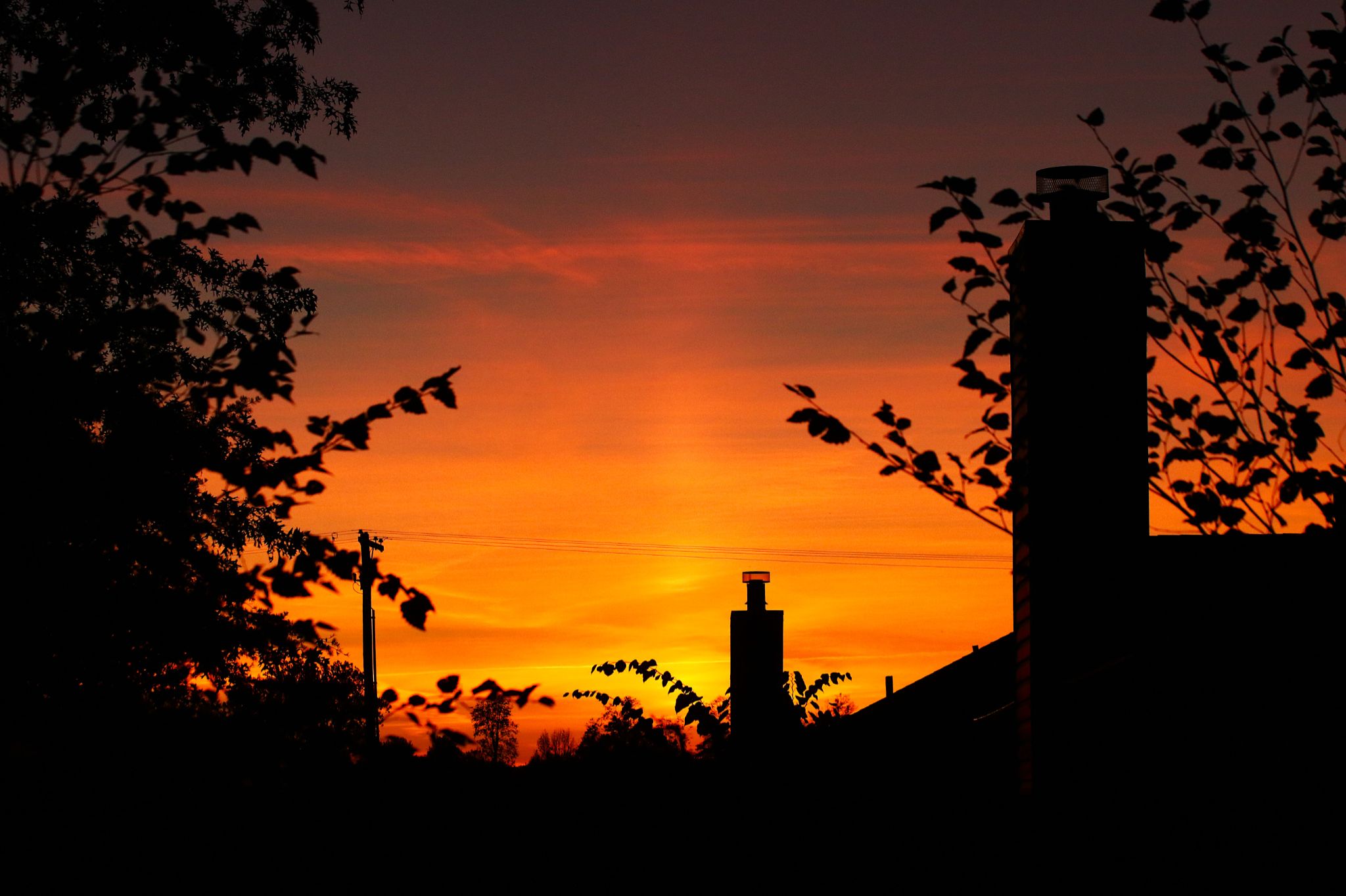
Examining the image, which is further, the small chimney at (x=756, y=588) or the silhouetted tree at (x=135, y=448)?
the small chimney at (x=756, y=588)

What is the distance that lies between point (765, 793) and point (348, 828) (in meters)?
1.87

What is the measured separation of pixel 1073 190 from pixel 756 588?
312 inches

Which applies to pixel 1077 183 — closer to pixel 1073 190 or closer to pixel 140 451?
pixel 1073 190

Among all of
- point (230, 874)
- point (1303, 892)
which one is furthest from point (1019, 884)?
point (230, 874)

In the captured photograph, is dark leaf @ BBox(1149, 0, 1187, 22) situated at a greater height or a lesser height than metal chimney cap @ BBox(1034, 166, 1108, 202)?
greater

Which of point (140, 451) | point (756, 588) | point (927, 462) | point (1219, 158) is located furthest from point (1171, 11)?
point (756, 588)

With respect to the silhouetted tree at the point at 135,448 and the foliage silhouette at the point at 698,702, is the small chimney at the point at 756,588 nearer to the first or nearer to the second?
the foliage silhouette at the point at 698,702

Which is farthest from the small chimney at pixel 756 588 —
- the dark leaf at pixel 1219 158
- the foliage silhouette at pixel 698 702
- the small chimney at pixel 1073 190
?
the dark leaf at pixel 1219 158

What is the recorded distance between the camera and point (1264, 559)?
4359mm

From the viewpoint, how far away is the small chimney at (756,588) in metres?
12.2

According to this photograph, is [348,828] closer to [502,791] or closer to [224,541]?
[502,791]

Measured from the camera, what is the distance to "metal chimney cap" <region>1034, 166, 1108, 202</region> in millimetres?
4996

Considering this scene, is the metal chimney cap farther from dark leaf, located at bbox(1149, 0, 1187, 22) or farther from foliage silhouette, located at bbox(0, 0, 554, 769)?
foliage silhouette, located at bbox(0, 0, 554, 769)

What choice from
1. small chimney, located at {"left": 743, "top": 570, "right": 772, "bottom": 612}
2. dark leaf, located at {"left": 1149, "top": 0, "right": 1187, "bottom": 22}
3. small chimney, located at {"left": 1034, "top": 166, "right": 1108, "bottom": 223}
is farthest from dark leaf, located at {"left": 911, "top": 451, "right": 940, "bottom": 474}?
small chimney, located at {"left": 743, "top": 570, "right": 772, "bottom": 612}
